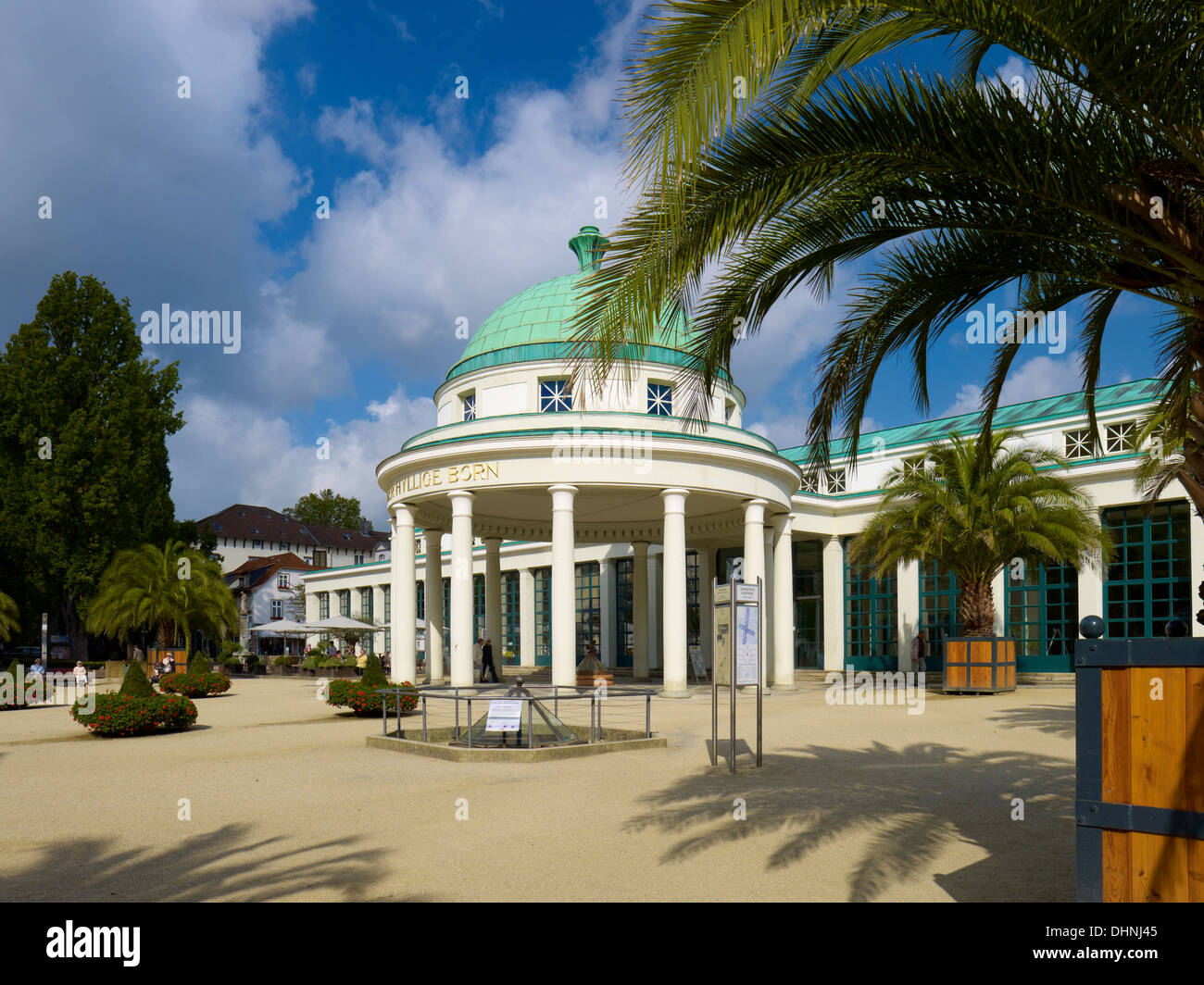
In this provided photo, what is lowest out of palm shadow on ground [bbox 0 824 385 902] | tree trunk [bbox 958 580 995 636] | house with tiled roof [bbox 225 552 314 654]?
house with tiled roof [bbox 225 552 314 654]

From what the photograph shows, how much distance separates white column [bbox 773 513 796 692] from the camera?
99.5ft

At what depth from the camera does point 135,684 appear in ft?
59.6

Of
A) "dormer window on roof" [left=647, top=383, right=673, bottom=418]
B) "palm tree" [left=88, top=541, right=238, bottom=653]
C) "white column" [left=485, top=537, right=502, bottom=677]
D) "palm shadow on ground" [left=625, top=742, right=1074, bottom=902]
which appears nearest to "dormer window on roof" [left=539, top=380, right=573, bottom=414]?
"dormer window on roof" [left=647, top=383, right=673, bottom=418]

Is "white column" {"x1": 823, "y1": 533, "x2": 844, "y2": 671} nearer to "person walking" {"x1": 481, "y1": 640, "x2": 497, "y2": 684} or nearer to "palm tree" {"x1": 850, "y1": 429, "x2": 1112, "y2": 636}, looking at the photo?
"palm tree" {"x1": 850, "y1": 429, "x2": 1112, "y2": 636}

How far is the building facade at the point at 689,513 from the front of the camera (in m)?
25.9

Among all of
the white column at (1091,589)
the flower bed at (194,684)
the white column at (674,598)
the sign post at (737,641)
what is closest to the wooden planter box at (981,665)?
the white column at (1091,589)

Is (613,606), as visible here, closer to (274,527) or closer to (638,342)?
(638,342)

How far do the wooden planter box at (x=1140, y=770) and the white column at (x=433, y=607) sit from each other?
27.9m

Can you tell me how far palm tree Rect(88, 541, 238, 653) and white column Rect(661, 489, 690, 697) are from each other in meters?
20.3

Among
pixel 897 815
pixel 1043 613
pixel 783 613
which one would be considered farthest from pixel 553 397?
pixel 897 815

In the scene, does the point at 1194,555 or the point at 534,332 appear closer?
the point at 1194,555

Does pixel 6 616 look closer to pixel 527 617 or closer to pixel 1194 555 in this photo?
pixel 527 617

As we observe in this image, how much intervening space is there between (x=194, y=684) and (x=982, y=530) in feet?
69.0
